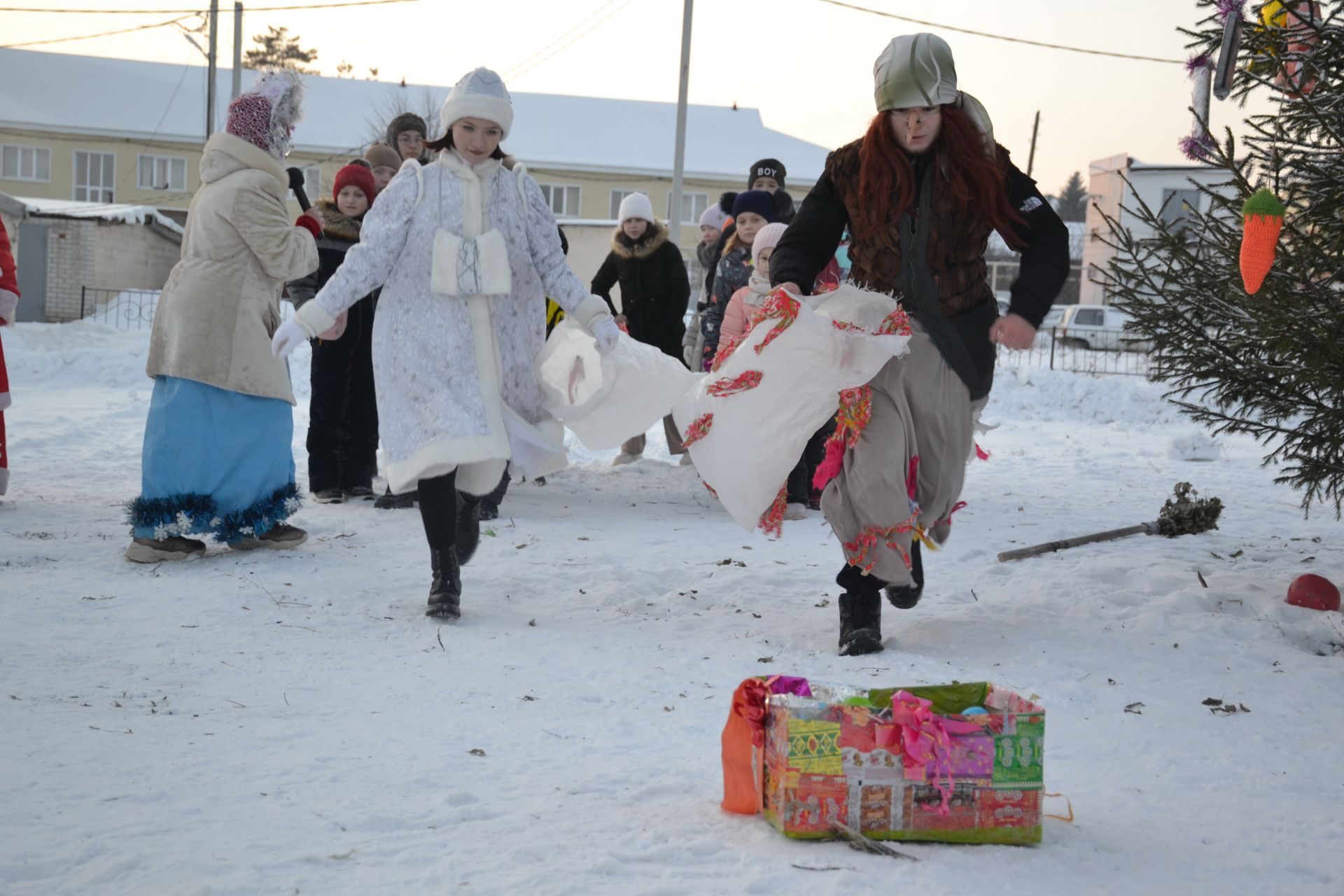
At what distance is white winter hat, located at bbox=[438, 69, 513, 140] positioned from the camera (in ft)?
15.4

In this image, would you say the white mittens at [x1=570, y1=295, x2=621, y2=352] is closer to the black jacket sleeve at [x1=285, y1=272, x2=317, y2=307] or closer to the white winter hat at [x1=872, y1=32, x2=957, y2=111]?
the white winter hat at [x1=872, y1=32, x2=957, y2=111]

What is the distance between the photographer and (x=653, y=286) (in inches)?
363

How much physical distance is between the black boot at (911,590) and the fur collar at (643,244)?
16.4ft

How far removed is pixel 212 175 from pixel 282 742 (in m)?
3.37

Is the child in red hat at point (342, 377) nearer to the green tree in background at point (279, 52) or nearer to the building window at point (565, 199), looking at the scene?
the building window at point (565, 199)

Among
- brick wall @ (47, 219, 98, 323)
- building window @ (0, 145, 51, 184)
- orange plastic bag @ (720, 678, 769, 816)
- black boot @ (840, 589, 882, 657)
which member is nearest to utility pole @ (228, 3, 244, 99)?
brick wall @ (47, 219, 98, 323)

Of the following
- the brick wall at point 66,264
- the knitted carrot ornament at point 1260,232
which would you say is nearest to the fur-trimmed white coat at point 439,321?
the knitted carrot ornament at point 1260,232

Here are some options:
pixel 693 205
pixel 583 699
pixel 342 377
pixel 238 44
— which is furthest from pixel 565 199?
pixel 583 699

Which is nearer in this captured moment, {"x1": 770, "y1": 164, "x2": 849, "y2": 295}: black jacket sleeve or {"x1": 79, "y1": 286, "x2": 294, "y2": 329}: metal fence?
{"x1": 770, "y1": 164, "x2": 849, "y2": 295}: black jacket sleeve

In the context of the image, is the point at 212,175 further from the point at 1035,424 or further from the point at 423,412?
the point at 1035,424

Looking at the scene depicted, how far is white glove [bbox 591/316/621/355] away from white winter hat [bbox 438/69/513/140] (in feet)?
2.63

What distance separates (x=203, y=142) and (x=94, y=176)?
3581mm

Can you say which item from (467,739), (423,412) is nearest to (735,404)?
(423,412)

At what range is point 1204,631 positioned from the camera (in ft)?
15.0
